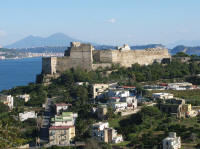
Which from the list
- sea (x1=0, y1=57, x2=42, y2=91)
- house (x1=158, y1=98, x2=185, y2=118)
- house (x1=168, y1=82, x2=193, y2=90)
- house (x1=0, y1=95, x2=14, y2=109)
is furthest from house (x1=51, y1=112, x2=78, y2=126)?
sea (x1=0, y1=57, x2=42, y2=91)

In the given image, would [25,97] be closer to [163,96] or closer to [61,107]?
[61,107]

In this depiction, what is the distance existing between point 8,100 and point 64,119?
6158 mm

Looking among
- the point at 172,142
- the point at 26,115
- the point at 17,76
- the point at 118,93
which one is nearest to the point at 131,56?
the point at 118,93

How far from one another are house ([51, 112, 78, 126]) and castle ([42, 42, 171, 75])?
8.35m

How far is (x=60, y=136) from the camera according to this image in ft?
67.8

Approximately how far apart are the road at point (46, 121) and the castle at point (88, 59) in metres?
4.72

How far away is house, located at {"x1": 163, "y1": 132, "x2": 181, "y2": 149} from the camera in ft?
59.3

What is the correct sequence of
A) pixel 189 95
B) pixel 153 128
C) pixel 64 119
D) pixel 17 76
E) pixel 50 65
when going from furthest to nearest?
1. pixel 17 76
2. pixel 50 65
3. pixel 189 95
4. pixel 64 119
5. pixel 153 128

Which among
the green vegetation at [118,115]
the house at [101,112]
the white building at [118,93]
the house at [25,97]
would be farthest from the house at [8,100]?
the house at [101,112]

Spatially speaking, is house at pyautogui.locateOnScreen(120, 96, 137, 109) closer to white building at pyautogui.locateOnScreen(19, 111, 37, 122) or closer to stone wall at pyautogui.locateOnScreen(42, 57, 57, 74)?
white building at pyautogui.locateOnScreen(19, 111, 37, 122)

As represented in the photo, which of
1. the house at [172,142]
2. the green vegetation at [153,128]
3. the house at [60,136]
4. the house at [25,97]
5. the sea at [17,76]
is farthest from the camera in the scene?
the sea at [17,76]

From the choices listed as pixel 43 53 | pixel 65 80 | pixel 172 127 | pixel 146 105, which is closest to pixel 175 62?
pixel 65 80

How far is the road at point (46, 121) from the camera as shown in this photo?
2131cm

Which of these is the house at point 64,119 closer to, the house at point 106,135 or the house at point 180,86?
the house at point 106,135
